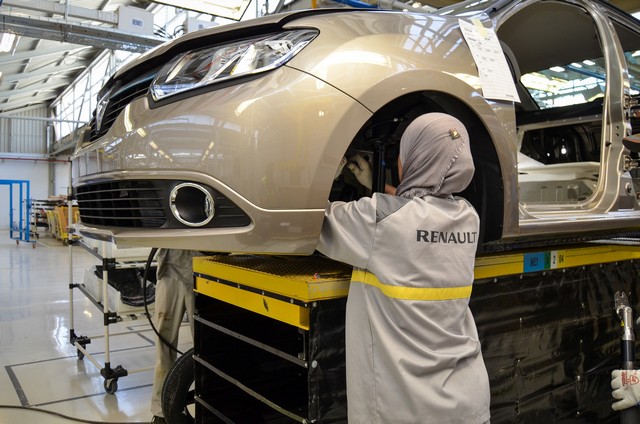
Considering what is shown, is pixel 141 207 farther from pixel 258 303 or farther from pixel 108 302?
pixel 108 302

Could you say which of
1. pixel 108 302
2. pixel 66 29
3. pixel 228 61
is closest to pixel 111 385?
pixel 108 302

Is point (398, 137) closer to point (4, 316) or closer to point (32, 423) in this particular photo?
point (32, 423)

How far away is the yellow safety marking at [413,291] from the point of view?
1.24 metres

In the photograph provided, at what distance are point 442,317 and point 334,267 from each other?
0.45 metres

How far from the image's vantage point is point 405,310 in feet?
4.08

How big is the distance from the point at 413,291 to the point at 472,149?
64 centimetres

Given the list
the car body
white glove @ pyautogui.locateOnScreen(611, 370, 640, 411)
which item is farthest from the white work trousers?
white glove @ pyautogui.locateOnScreen(611, 370, 640, 411)

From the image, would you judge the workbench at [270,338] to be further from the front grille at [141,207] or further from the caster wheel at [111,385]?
the caster wheel at [111,385]

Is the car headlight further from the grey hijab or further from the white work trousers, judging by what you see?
the white work trousers

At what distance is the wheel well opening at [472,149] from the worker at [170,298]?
4.03 feet

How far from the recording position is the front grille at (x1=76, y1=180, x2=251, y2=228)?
129 cm

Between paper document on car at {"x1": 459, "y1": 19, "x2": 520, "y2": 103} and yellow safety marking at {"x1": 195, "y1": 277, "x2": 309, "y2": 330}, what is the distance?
2.90ft

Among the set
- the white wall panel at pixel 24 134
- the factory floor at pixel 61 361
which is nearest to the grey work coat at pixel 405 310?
the factory floor at pixel 61 361

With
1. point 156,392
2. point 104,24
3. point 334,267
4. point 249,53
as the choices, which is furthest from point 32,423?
point 104,24
